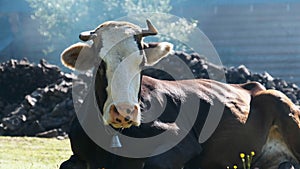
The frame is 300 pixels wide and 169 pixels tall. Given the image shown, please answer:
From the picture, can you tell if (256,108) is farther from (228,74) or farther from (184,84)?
(228,74)

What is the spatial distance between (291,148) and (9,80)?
10200mm

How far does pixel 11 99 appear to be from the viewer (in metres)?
17.0

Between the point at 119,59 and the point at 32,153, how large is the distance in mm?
4773

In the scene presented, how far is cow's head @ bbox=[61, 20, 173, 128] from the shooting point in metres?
A: 6.35

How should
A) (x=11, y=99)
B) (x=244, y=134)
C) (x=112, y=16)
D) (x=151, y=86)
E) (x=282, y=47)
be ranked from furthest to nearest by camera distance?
(x=112, y=16), (x=282, y=47), (x=11, y=99), (x=244, y=134), (x=151, y=86)

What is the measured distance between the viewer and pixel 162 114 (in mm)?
7297

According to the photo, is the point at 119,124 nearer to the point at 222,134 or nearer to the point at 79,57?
the point at 79,57

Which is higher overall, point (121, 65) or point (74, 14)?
point (121, 65)

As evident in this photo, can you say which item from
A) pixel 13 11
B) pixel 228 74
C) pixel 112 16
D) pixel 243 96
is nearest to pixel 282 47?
pixel 112 16

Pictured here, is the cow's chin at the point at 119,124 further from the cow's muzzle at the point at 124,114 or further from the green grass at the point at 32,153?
the green grass at the point at 32,153

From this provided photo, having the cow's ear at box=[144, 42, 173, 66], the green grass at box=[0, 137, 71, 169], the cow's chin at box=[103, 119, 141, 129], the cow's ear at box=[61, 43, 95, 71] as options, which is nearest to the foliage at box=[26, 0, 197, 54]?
the green grass at box=[0, 137, 71, 169]

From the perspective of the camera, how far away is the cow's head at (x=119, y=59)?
250 inches

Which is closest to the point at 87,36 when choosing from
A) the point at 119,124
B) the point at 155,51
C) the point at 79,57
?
the point at 79,57

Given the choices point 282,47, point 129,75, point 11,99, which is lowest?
point 282,47
